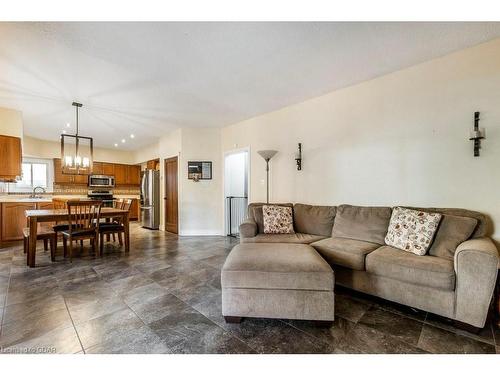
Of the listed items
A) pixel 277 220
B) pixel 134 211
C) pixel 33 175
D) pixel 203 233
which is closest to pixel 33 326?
pixel 277 220

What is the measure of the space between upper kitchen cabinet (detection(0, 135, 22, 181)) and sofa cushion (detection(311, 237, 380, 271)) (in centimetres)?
519

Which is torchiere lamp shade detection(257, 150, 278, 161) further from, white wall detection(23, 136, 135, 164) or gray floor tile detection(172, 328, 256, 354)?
white wall detection(23, 136, 135, 164)

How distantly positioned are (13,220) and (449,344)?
20.9ft

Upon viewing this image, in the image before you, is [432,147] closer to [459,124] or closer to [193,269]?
[459,124]

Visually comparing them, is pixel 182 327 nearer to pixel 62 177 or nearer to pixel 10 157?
pixel 10 157

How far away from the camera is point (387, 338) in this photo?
1578 mm

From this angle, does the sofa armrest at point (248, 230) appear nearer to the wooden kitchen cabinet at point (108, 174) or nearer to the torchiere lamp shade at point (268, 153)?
the torchiere lamp shade at point (268, 153)

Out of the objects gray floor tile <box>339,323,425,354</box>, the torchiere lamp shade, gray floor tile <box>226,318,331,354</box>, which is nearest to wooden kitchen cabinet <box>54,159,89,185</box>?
the torchiere lamp shade

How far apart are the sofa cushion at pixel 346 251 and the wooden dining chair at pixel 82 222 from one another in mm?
3278

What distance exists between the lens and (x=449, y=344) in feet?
4.96

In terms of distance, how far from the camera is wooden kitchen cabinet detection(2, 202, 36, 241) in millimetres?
3984

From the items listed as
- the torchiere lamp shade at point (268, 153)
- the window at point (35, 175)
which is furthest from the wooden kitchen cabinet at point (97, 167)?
the torchiere lamp shade at point (268, 153)

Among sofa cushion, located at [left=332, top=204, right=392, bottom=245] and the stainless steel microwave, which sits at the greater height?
the stainless steel microwave
